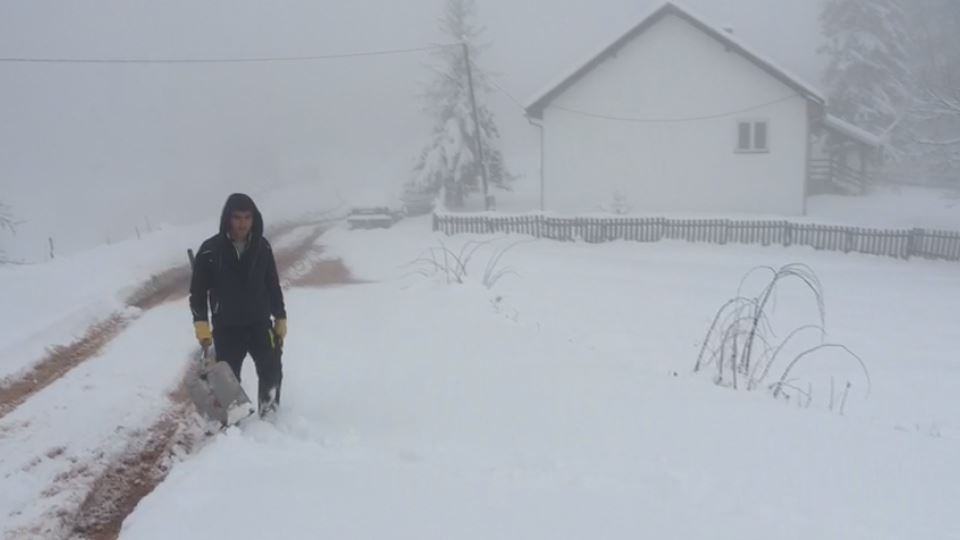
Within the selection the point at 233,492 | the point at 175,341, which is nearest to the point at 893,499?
the point at 233,492

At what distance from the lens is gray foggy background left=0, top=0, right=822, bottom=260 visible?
1965 inches

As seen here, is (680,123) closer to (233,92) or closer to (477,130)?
(477,130)

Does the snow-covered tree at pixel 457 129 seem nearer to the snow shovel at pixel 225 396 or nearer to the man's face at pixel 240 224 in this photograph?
the man's face at pixel 240 224

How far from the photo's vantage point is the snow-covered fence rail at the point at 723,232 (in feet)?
60.6

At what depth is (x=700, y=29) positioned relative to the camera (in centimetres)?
2280

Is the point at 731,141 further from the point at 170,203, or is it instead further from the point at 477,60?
the point at 170,203

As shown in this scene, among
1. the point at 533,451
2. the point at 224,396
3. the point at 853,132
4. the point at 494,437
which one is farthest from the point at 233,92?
the point at 533,451

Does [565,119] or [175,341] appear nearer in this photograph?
[175,341]

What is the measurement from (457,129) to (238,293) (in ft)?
78.9

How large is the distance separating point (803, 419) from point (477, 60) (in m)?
27.8

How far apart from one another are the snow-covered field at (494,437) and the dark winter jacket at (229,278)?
861mm

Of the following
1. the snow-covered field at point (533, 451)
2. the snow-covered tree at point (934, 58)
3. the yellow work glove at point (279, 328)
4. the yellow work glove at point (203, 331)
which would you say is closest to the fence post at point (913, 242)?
the snow-covered field at point (533, 451)

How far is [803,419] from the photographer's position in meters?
5.30

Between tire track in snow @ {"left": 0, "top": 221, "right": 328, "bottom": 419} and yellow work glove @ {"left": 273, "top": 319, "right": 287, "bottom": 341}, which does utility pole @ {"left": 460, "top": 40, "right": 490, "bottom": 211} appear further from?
yellow work glove @ {"left": 273, "top": 319, "right": 287, "bottom": 341}
